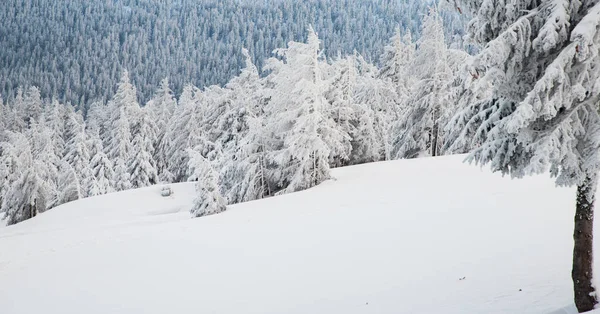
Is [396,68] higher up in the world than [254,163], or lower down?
higher up

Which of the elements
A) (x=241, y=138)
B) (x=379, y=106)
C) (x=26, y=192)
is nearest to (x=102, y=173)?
(x=26, y=192)

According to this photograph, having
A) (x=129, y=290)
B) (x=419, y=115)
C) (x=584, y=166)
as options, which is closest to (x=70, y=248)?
(x=129, y=290)

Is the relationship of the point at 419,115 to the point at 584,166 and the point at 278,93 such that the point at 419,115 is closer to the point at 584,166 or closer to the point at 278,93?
the point at 278,93

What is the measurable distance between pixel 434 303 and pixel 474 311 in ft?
3.30

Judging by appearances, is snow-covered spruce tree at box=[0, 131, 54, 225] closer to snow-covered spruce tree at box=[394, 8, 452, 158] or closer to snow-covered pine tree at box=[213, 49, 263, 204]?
snow-covered pine tree at box=[213, 49, 263, 204]

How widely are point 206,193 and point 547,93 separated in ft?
61.4

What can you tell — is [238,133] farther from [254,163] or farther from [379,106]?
[379,106]

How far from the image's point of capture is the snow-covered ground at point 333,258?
9.49 meters

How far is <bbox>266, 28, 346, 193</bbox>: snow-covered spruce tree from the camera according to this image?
24.1 meters

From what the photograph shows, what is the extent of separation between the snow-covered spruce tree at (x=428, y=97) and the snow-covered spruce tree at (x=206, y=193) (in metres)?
A: 16.6

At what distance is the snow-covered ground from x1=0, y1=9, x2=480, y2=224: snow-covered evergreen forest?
4710 mm

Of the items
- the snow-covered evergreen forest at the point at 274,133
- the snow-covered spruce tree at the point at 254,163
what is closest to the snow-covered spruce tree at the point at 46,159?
the snow-covered evergreen forest at the point at 274,133

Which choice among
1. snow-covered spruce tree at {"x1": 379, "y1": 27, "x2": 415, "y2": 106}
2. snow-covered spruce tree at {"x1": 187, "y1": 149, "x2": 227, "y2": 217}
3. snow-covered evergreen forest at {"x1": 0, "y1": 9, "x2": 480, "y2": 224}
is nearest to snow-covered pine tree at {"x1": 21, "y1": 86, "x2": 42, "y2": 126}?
snow-covered evergreen forest at {"x1": 0, "y1": 9, "x2": 480, "y2": 224}

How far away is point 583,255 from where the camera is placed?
21.2 feet
